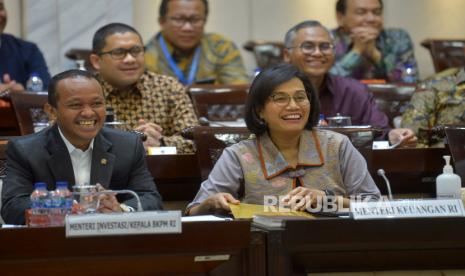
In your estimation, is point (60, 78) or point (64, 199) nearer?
point (64, 199)

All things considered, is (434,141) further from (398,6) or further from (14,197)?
(398,6)

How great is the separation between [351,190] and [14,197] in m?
1.17

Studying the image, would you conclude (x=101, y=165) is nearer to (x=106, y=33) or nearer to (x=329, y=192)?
(x=329, y=192)

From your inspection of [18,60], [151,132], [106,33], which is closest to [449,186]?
[151,132]

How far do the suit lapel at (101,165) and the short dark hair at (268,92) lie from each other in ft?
1.75

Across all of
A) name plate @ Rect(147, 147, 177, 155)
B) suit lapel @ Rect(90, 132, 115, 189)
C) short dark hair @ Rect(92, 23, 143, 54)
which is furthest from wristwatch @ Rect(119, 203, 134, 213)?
short dark hair @ Rect(92, 23, 143, 54)

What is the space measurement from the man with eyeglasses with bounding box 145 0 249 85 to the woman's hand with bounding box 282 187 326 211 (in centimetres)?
283

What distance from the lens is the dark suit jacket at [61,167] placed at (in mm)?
3441

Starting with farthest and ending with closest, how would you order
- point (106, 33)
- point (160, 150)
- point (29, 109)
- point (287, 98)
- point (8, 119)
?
point (106, 33) < point (8, 119) < point (29, 109) < point (160, 150) < point (287, 98)

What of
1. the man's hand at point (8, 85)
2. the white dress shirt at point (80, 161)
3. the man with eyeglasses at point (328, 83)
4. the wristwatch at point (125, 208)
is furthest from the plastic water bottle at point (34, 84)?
the wristwatch at point (125, 208)

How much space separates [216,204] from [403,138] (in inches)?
59.4

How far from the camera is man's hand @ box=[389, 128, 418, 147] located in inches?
182

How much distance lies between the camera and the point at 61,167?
3518mm

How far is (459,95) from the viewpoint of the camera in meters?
5.27
